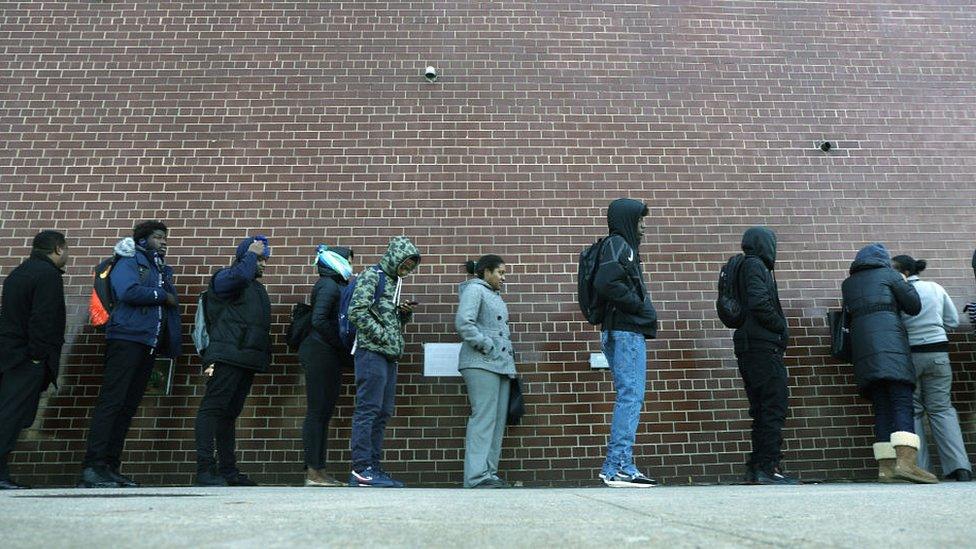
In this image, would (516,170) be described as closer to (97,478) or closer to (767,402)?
(767,402)

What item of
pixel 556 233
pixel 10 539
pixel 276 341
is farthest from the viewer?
pixel 556 233

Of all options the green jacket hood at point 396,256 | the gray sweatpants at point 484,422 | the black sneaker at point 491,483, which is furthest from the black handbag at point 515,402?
the green jacket hood at point 396,256

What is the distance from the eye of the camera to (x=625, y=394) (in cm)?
465

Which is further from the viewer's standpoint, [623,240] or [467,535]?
[623,240]

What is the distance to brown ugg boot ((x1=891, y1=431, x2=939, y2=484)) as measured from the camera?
182 inches

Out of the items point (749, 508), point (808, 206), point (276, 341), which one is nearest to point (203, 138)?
point (276, 341)

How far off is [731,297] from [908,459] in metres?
1.47

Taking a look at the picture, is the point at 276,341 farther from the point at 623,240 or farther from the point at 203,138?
the point at 623,240

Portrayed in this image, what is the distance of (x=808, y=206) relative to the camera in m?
6.68

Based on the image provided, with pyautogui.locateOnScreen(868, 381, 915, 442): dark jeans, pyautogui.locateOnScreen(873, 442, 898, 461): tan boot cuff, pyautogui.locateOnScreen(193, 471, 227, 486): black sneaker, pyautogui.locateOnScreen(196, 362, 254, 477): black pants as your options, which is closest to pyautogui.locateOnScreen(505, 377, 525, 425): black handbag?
pyautogui.locateOnScreen(196, 362, 254, 477): black pants

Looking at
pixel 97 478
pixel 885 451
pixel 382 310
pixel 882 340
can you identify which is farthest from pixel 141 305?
pixel 882 340

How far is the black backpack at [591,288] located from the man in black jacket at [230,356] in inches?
86.2

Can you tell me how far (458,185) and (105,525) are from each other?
498 centimetres

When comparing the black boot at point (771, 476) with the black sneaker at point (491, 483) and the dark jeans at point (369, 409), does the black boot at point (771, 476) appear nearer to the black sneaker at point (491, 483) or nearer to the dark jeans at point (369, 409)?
the black sneaker at point (491, 483)
